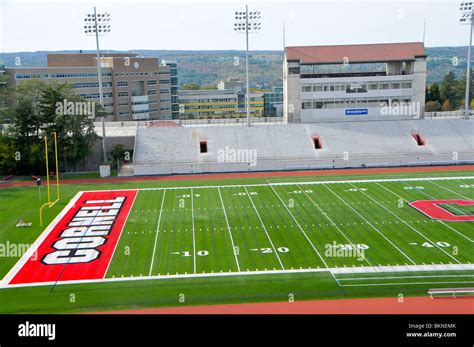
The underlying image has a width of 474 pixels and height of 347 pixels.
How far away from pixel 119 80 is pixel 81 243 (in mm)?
50860

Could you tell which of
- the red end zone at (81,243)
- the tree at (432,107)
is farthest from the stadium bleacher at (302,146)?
the tree at (432,107)

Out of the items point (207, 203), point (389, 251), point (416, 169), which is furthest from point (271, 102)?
point (389, 251)

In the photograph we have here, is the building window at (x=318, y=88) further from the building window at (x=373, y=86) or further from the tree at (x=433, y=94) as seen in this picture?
the tree at (x=433, y=94)

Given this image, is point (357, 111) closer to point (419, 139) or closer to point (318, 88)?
point (318, 88)

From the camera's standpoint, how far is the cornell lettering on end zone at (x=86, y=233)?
59.0 feet

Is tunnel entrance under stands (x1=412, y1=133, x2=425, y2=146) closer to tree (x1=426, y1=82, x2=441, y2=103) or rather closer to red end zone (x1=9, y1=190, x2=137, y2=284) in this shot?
red end zone (x1=9, y1=190, x2=137, y2=284)

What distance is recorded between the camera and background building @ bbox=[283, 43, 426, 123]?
129ft

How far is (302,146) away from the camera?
3638 centimetres

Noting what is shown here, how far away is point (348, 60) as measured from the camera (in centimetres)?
3875

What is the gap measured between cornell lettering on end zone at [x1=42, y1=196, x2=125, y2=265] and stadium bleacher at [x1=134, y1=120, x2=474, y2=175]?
347 inches

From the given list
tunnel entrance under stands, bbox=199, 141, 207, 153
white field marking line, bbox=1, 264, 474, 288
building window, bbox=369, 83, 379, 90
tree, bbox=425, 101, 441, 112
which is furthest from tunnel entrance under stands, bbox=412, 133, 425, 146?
white field marking line, bbox=1, 264, 474, 288

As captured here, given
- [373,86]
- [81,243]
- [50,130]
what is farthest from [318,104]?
[81,243]

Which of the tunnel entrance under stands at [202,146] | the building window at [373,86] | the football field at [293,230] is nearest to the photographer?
the football field at [293,230]
